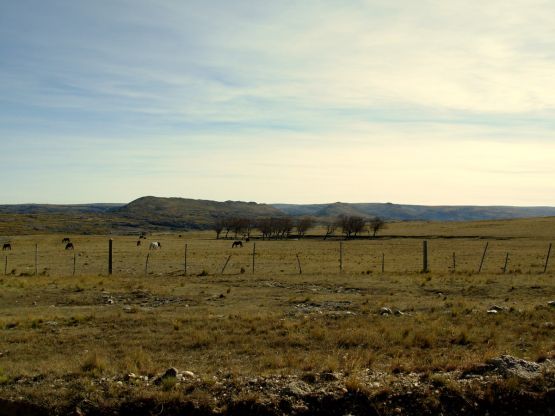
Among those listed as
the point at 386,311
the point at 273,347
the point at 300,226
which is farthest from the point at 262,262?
the point at 300,226

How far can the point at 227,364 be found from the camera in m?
11.4

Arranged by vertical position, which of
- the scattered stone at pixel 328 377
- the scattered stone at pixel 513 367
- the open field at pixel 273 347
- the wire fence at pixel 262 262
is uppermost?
the scattered stone at pixel 513 367

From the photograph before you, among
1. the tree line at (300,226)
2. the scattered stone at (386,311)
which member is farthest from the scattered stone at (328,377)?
the tree line at (300,226)

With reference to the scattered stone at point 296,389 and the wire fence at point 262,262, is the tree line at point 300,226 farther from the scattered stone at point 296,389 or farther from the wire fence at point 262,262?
the scattered stone at point 296,389

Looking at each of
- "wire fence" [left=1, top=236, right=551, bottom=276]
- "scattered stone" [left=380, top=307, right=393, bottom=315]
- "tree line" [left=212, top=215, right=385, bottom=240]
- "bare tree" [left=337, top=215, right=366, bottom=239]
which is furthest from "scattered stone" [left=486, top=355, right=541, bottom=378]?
"bare tree" [left=337, top=215, right=366, bottom=239]

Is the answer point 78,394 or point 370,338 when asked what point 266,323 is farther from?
point 78,394

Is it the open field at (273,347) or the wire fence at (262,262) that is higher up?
the open field at (273,347)

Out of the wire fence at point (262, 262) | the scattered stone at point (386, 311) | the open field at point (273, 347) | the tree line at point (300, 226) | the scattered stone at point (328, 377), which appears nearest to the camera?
the open field at point (273, 347)

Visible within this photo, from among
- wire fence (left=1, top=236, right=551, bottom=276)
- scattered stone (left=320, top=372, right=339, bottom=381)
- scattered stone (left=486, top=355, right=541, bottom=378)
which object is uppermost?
scattered stone (left=486, top=355, right=541, bottom=378)

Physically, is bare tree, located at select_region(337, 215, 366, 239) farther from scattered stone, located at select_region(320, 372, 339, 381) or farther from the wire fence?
scattered stone, located at select_region(320, 372, 339, 381)

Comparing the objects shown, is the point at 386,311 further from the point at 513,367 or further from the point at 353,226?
the point at 353,226

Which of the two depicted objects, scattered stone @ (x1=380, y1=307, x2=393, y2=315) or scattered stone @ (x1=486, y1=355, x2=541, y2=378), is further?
scattered stone @ (x1=380, y1=307, x2=393, y2=315)

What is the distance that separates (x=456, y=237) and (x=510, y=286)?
263 feet

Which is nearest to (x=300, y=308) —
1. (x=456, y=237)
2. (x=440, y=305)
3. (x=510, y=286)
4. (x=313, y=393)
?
(x=440, y=305)
